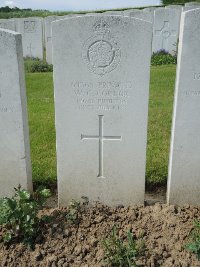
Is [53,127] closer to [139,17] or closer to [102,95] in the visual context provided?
[102,95]

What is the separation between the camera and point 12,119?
357cm

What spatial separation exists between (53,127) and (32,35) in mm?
7434

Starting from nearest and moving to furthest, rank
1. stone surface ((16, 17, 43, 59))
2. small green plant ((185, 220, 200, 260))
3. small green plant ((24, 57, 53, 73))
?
small green plant ((185, 220, 200, 260)), small green plant ((24, 57, 53, 73)), stone surface ((16, 17, 43, 59))

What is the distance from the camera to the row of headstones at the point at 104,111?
3223mm

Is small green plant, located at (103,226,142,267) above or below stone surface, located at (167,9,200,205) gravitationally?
below

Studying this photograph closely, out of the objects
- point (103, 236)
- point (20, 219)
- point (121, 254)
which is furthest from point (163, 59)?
point (121, 254)

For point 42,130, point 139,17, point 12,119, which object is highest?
point 139,17

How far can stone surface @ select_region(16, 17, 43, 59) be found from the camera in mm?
12352

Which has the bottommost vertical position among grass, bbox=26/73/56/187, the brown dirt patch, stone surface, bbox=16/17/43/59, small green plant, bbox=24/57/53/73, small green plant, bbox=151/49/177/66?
the brown dirt patch

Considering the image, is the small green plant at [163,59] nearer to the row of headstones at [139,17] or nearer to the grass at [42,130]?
the row of headstones at [139,17]

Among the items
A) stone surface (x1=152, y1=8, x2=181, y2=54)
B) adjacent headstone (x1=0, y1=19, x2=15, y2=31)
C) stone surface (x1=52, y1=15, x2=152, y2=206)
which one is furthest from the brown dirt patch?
adjacent headstone (x1=0, y1=19, x2=15, y2=31)

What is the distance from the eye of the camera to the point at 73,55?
3.28 meters

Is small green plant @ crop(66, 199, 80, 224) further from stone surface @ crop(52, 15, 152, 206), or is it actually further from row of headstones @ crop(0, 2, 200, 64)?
row of headstones @ crop(0, 2, 200, 64)

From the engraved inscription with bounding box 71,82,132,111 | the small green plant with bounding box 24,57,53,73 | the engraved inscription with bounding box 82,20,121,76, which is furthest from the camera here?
the small green plant with bounding box 24,57,53,73
